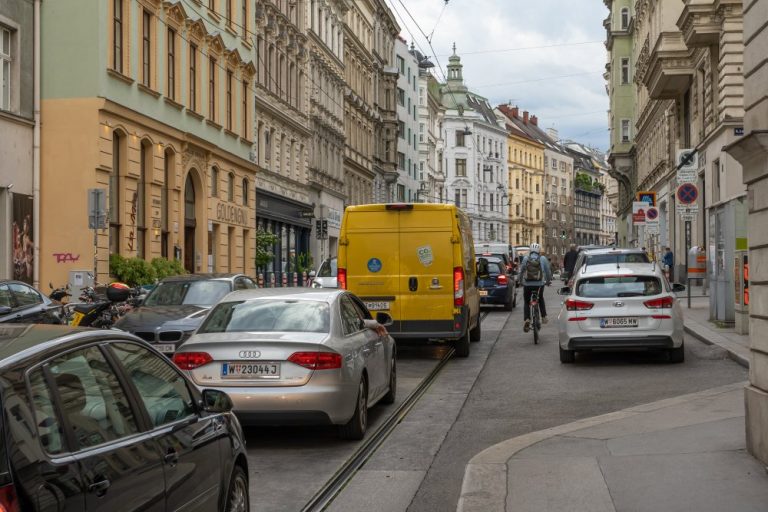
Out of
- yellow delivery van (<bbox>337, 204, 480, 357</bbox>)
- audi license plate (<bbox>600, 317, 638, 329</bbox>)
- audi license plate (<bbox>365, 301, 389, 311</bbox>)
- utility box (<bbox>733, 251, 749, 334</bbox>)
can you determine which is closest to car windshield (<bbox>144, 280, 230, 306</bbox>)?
yellow delivery van (<bbox>337, 204, 480, 357</bbox>)

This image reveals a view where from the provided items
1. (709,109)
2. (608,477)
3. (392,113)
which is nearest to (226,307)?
(608,477)

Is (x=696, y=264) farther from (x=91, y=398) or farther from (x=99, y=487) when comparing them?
(x=99, y=487)

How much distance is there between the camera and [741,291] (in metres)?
19.2

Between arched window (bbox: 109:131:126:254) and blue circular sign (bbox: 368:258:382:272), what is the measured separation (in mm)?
12332

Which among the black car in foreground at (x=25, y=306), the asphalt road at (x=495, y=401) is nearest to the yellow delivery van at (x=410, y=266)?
the asphalt road at (x=495, y=401)

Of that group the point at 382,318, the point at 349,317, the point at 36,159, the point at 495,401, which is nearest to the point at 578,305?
the point at 495,401

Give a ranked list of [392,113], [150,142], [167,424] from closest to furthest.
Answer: [167,424] → [150,142] → [392,113]

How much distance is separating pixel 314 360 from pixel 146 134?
73.3 ft

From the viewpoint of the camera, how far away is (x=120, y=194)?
2948 cm

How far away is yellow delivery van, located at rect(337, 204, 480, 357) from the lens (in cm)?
1811

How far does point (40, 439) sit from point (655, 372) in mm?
13168

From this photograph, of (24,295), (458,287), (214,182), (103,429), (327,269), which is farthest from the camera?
(214,182)

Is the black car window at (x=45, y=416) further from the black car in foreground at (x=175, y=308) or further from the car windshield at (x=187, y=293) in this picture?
the car windshield at (x=187, y=293)

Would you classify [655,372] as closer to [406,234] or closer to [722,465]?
[406,234]
